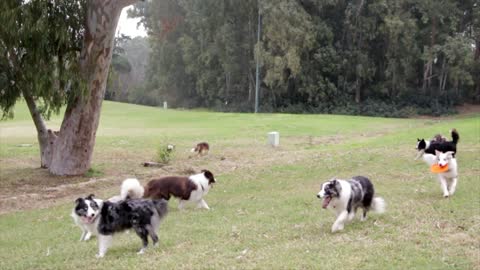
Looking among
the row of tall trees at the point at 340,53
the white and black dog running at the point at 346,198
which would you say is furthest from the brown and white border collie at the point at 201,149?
the row of tall trees at the point at 340,53

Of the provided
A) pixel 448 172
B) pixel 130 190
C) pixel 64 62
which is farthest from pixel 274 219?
pixel 64 62

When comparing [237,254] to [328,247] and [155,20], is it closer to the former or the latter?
[328,247]

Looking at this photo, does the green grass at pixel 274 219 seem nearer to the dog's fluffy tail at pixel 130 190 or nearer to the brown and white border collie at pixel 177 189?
the brown and white border collie at pixel 177 189

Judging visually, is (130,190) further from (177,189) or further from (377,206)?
(377,206)

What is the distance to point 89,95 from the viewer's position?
1662cm

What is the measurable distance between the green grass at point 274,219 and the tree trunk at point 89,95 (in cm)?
71

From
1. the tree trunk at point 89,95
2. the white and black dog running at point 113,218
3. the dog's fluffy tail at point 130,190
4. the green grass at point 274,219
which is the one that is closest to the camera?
the green grass at point 274,219

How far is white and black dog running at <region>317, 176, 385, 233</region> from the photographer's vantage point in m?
7.89

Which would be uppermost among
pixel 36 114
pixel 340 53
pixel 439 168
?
pixel 340 53

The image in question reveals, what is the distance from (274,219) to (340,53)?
4550 centimetres

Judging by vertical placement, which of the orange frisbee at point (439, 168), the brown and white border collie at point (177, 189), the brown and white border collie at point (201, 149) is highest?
the orange frisbee at point (439, 168)

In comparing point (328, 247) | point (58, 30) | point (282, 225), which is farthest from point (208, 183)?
point (58, 30)

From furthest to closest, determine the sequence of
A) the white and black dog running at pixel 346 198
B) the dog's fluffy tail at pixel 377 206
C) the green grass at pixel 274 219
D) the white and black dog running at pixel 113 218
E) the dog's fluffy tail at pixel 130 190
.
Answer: the dog's fluffy tail at pixel 130 190 < the dog's fluffy tail at pixel 377 206 < the white and black dog running at pixel 346 198 < the white and black dog running at pixel 113 218 < the green grass at pixel 274 219

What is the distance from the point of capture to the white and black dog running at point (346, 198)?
25.9ft
